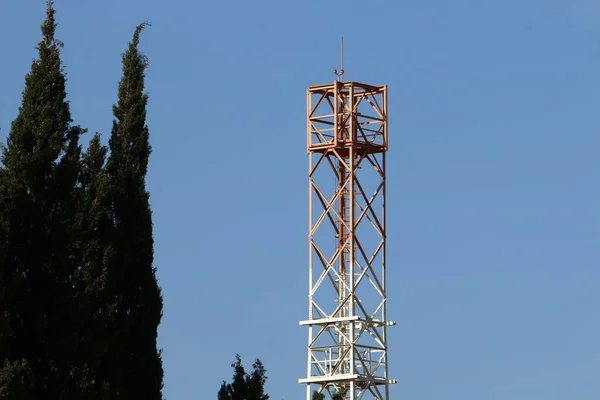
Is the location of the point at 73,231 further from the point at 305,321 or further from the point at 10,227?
the point at 305,321

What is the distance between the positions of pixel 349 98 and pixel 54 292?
17.9m

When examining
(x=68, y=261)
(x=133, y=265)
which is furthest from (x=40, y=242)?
(x=133, y=265)

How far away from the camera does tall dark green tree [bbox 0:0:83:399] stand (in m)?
45.5

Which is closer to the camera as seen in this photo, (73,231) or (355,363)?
(73,231)

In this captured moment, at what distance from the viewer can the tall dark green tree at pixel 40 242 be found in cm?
4553

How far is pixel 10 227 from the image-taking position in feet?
148

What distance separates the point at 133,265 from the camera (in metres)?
47.9

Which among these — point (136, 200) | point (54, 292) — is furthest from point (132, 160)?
point (54, 292)

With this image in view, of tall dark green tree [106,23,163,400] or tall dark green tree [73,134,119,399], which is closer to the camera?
tall dark green tree [73,134,119,399]

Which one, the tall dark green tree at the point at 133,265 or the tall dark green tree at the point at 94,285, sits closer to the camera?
the tall dark green tree at the point at 94,285

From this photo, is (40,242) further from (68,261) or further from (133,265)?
(133,265)

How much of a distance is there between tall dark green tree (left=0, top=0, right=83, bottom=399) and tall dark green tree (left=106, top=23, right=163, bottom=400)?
1276 mm

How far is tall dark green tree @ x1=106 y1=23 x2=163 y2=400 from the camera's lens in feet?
155

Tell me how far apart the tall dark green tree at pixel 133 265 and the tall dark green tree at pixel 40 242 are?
4.19ft
